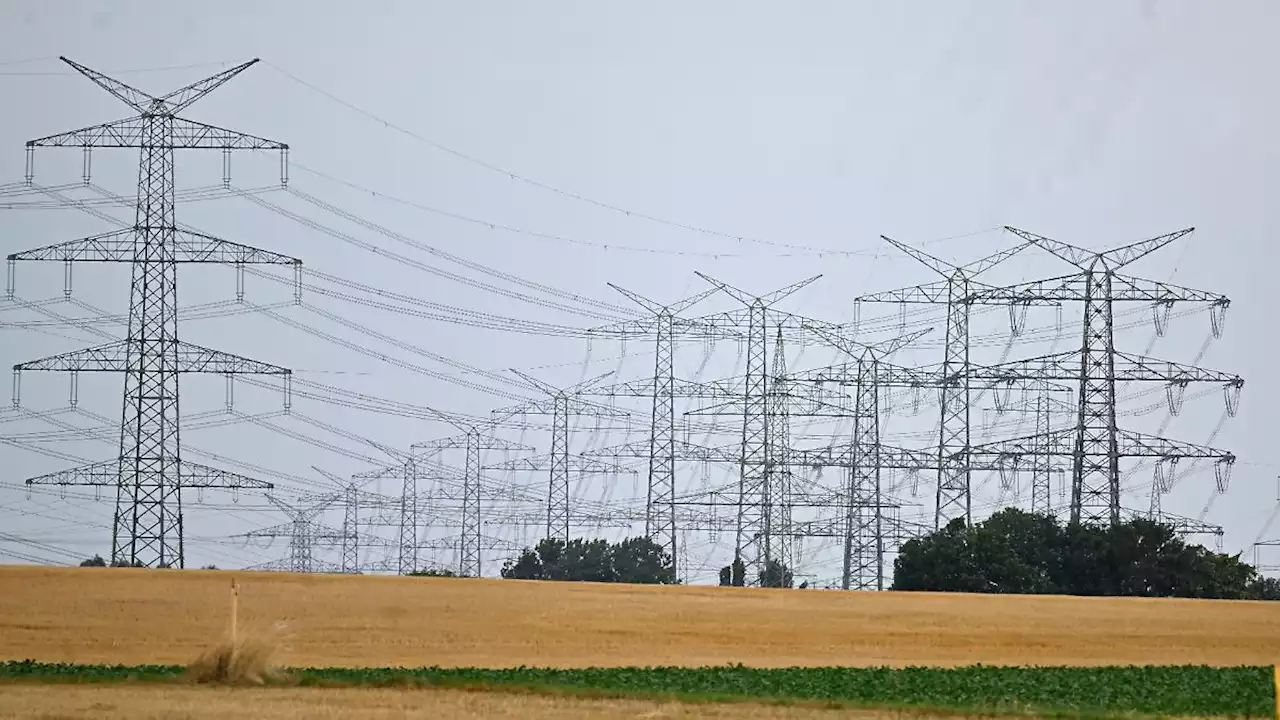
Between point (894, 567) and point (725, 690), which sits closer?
point (725, 690)

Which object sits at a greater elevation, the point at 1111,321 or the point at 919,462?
the point at 1111,321

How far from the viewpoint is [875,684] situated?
4019cm

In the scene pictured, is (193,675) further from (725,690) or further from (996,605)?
(996,605)

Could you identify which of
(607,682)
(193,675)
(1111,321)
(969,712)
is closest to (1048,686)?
(969,712)

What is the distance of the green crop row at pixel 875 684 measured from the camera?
36.1m

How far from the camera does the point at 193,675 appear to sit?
35.8m

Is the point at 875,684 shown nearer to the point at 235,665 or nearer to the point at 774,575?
the point at 235,665

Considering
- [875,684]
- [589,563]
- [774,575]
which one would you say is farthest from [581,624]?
[589,563]

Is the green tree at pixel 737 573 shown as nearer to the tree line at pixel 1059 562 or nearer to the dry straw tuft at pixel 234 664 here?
the tree line at pixel 1059 562

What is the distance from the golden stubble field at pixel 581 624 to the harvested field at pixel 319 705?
7078 mm

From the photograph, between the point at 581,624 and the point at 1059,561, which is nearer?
the point at 581,624

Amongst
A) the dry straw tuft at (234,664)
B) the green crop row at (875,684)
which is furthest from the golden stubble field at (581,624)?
the dry straw tuft at (234,664)

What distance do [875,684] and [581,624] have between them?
56.4ft

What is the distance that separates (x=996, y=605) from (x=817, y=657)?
71.9ft
